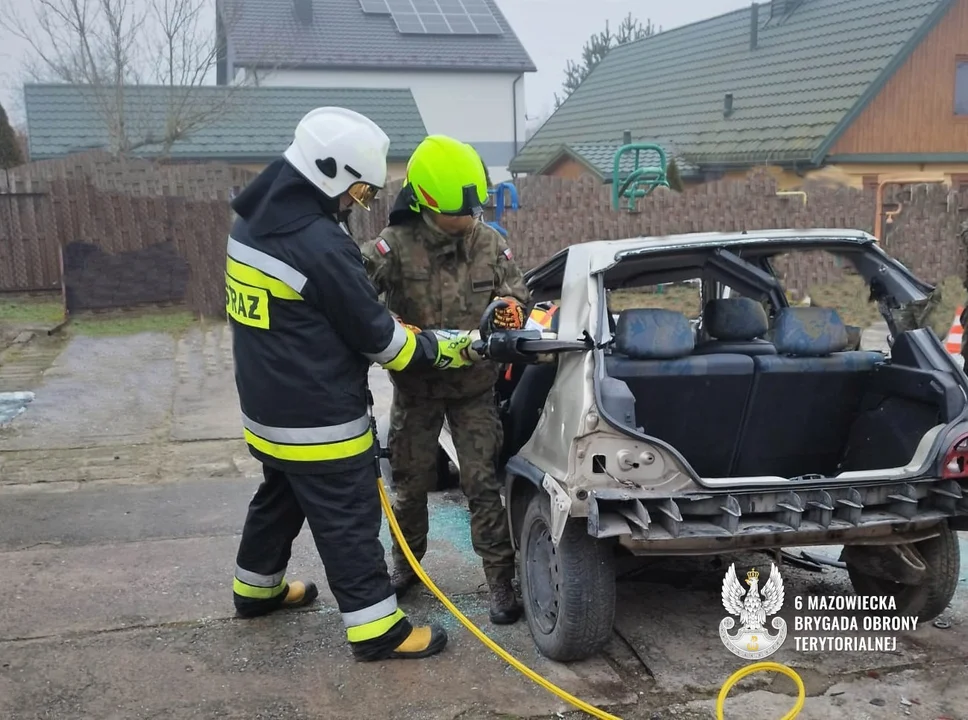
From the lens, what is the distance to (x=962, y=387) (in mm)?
3635

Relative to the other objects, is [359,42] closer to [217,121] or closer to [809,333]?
[217,121]

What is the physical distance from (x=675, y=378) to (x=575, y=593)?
925 millimetres

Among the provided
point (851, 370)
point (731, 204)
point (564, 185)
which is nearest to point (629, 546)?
point (851, 370)

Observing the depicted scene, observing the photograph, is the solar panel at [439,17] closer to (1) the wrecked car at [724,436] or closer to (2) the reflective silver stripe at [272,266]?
(1) the wrecked car at [724,436]

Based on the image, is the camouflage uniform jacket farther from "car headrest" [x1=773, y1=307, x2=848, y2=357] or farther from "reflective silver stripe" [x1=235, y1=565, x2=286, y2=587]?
"car headrest" [x1=773, y1=307, x2=848, y2=357]

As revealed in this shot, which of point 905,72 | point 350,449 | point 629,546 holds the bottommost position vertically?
point 629,546

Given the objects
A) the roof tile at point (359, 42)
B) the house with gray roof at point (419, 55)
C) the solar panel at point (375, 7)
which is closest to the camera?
the roof tile at point (359, 42)

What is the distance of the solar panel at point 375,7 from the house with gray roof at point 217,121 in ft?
30.3

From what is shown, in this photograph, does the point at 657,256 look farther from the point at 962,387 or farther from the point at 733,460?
the point at 962,387

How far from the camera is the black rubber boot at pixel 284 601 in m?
4.07

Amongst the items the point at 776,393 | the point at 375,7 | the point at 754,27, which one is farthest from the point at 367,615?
the point at 375,7

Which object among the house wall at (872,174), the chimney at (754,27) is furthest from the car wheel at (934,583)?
the chimney at (754,27)

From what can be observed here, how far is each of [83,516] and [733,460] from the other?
358 cm

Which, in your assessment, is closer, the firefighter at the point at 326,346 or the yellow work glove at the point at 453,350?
the firefighter at the point at 326,346
